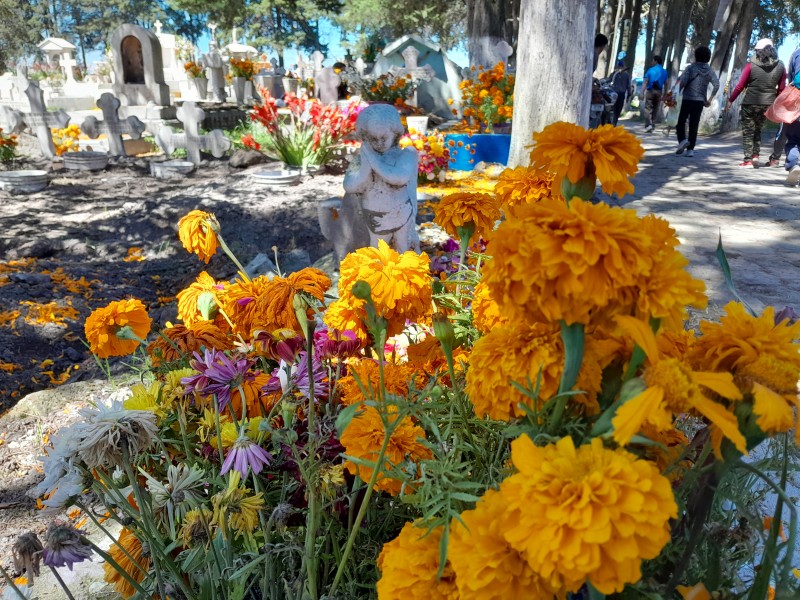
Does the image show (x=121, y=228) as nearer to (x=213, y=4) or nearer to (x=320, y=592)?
(x=320, y=592)

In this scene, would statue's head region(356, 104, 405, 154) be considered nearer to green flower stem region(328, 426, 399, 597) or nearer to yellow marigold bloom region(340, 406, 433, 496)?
yellow marigold bloom region(340, 406, 433, 496)

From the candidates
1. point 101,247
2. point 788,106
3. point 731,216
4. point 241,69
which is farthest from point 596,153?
point 241,69

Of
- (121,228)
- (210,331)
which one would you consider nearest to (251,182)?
(121,228)

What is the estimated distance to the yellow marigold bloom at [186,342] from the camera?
4.17 ft

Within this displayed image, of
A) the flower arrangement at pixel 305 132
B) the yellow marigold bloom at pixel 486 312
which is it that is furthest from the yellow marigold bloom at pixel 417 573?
the flower arrangement at pixel 305 132

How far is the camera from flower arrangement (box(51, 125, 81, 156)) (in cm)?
1017

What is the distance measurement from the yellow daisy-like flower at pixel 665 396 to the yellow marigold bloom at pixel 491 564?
0.16 meters

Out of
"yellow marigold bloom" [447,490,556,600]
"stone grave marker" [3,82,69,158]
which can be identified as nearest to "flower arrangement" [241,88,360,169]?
"stone grave marker" [3,82,69,158]

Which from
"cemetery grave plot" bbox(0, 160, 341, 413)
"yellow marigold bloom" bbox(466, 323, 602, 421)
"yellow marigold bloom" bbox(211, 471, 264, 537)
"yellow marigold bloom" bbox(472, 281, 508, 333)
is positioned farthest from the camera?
"cemetery grave plot" bbox(0, 160, 341, 413)

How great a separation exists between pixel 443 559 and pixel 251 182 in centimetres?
772

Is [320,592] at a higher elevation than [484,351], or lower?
lower

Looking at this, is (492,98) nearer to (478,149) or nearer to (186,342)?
(478,149)

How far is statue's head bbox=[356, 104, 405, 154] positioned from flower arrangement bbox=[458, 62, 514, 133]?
5.83m

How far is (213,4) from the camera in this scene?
3403cm
